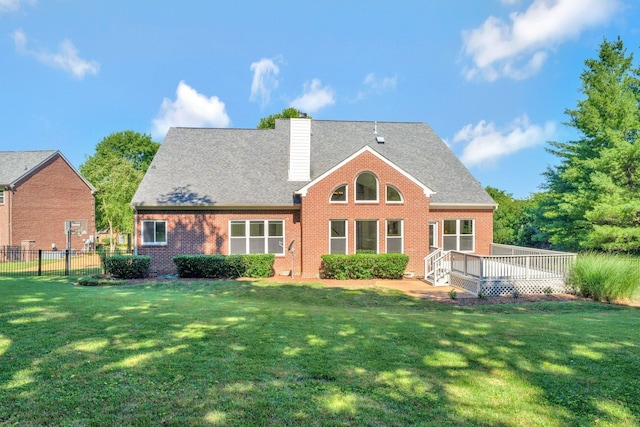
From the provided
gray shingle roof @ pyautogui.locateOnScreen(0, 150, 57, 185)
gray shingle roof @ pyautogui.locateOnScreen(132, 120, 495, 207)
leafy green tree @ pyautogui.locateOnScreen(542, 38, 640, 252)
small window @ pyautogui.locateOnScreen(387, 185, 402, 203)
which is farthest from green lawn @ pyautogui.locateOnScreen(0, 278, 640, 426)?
gray shingle roof @ pyautogui.locateOnScreen(0, 150, 57, 185)

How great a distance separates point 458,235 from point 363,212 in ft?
19.1

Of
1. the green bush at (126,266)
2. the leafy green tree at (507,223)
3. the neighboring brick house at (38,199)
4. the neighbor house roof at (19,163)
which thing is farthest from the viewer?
the neighbor house roof at (19,163)

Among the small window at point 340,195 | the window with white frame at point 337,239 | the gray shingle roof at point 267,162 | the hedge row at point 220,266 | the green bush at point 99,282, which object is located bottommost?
the green bush at point 99,282

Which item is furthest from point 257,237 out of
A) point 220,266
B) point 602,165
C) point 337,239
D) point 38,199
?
point 38,199

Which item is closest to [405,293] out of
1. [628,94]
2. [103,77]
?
[628,94]

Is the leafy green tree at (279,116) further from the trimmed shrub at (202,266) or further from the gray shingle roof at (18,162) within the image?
the trimmed shrub at (202,266)

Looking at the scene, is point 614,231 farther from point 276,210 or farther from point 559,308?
point 276,210

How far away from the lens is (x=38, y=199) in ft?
95.1

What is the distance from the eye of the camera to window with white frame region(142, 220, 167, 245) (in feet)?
53.3

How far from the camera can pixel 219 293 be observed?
11625 mm

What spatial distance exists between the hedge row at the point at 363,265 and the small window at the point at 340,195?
2619mm

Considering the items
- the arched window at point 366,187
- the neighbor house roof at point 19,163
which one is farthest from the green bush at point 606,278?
the neighbor house roof at point 19,163

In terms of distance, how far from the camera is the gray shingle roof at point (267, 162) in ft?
55.2

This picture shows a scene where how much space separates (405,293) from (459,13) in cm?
1355
